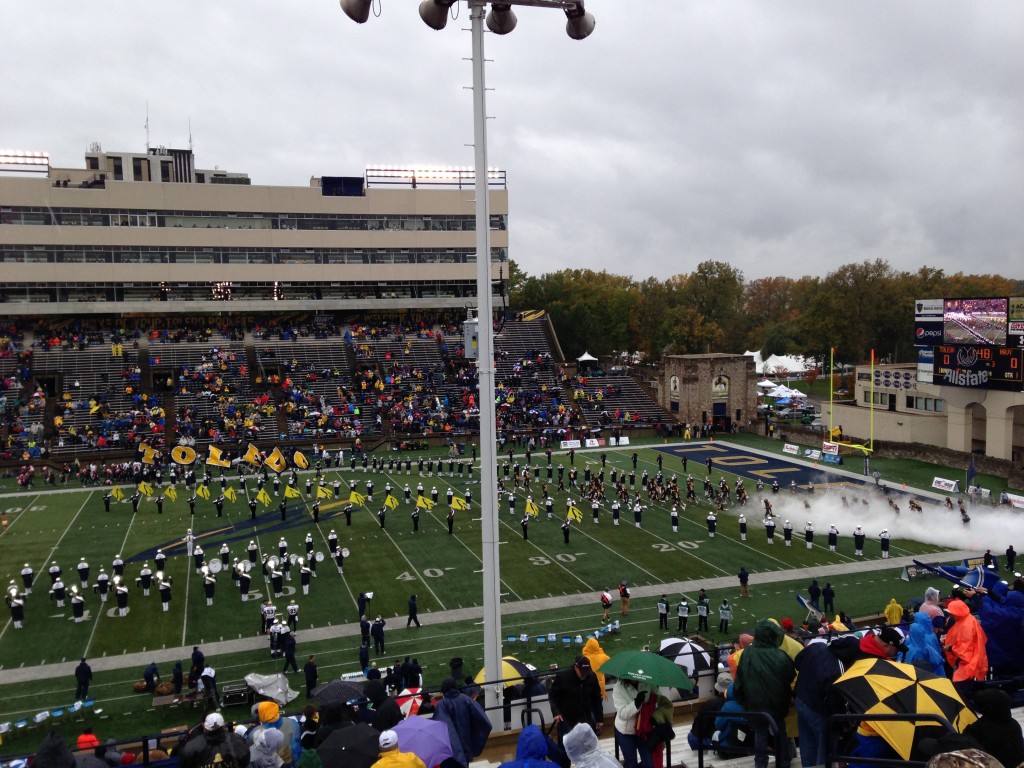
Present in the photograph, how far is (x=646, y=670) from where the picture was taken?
6559 mm

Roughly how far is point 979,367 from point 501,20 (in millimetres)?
31375

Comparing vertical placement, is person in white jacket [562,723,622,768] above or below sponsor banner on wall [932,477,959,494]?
above

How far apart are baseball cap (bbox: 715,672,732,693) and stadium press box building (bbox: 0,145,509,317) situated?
41798 millimetres

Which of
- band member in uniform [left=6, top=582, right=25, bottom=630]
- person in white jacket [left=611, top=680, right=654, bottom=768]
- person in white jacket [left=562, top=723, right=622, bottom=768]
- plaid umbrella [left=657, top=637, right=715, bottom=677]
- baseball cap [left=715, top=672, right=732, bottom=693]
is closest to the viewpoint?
person in white jacket [left=562, top=723, right=622, bottom=768]

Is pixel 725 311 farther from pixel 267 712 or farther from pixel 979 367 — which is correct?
pixel 267 712

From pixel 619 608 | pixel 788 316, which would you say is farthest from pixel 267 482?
pixel 788 316

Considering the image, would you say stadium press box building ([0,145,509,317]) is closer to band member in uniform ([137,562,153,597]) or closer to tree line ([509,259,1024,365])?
tree line ([509,259,1024,365])

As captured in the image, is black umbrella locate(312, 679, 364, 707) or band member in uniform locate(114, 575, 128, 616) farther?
band member in uniform locate(114, 575, 128, 616)

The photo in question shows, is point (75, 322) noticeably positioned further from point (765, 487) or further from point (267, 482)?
point (765, 487)

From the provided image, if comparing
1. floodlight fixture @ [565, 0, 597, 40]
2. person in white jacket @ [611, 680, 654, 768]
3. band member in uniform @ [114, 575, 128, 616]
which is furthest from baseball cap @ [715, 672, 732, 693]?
band member in uniform @ [114, 575, 128, 616]

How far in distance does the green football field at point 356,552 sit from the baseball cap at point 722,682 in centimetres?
956

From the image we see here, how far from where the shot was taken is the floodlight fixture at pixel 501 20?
864 cm

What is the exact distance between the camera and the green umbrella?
6.45 meters

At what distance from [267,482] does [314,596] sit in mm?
14753
